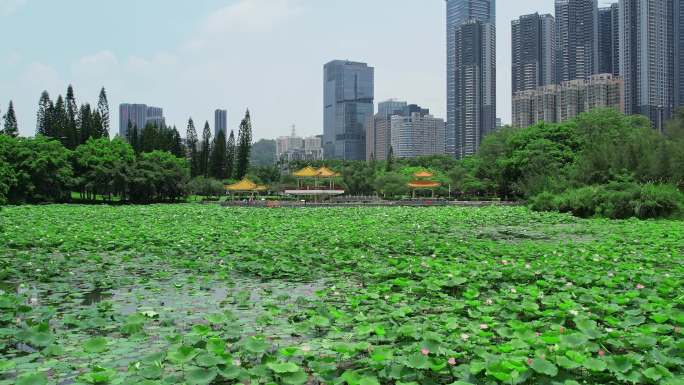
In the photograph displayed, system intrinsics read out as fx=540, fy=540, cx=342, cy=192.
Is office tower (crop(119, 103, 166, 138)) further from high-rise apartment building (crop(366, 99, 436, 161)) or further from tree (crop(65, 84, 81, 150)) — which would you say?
tree (crop(65, 84, 81, 150))

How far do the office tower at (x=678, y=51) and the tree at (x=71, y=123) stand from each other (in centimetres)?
5134

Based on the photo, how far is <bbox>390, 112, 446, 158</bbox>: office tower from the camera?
93.1 m

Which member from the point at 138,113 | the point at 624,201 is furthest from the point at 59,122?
the point at 138,113

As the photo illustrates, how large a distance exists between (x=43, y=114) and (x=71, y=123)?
4.72 metres

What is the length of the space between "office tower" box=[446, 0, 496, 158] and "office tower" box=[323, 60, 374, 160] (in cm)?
4224

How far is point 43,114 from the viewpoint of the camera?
1599 inches

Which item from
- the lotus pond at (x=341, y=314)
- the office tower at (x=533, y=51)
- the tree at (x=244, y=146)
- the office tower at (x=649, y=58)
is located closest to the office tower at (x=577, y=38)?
the office tower at (x=533, y=51)

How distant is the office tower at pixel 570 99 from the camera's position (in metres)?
46.3

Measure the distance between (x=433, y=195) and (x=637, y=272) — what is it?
110ft

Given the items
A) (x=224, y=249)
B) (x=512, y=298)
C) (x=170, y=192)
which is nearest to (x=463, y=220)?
(x=224, y=249)

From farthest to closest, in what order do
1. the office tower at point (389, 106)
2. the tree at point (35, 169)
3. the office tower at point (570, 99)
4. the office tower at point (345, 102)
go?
1. the office tower at point (389, 106)
2. the office tower at point (345, 102)
3. the office tower at point (570, 99)
4. the tree at point (35, 169)

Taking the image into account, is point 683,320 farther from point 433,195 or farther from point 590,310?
point 433,195

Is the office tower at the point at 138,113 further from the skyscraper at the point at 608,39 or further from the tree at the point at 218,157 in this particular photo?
the skyscraper at the point at 608,39

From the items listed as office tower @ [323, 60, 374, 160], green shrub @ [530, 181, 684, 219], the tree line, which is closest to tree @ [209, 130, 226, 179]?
the tree line
